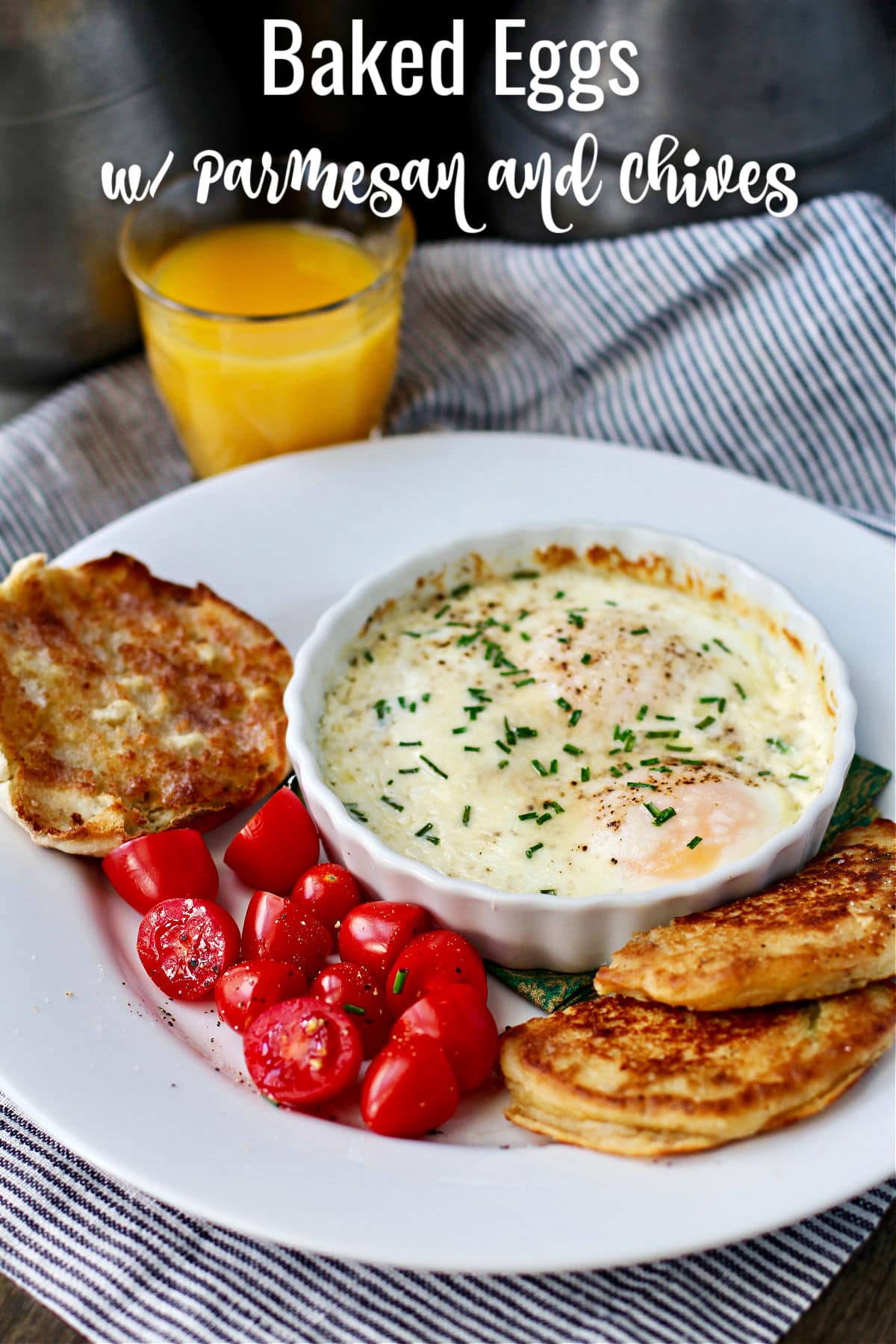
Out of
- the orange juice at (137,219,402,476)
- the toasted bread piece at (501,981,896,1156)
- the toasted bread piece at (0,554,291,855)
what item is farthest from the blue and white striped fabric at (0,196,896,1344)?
the toasted bread piece at (501,981,896,1156)

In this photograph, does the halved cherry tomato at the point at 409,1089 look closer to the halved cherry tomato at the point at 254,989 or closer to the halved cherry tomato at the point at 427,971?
the halved cherry tomato at the point at 427,971

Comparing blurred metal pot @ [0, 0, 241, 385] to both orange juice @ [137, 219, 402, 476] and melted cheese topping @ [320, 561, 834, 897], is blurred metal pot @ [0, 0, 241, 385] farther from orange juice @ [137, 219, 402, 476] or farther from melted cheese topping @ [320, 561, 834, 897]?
melted cheese topping @ [320, 561, 834, 897]

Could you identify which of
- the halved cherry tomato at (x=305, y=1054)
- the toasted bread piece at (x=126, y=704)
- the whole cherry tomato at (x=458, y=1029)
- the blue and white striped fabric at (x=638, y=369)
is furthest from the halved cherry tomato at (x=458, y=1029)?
the blue and white striped fabric at (x=638, y=369)

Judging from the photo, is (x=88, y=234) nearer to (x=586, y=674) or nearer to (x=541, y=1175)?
(x=586, y=674)

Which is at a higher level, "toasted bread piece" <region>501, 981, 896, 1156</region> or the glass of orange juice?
the glass of orange juice

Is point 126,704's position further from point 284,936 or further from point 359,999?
point 359,999

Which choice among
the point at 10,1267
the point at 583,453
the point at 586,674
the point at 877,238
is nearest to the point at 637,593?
the point at 586,674
